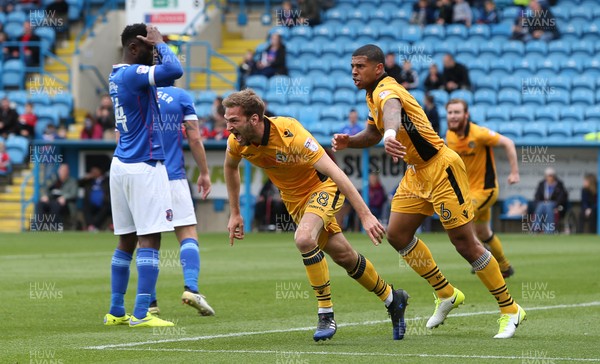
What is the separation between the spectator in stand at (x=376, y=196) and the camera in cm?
2731

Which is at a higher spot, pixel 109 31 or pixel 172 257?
pixel 109 31

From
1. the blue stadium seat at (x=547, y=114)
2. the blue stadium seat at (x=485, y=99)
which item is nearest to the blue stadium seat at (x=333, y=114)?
the blue stadium seat at (x=485, y=99)

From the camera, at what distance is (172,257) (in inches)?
747

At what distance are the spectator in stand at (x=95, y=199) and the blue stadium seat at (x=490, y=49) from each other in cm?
1001

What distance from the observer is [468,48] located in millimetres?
30656

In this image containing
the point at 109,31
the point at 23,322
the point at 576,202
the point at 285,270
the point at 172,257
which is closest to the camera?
the point at 23,322

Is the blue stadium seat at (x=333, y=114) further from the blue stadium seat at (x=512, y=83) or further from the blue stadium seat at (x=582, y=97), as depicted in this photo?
the blue stadium seat at (x=582, y=97)

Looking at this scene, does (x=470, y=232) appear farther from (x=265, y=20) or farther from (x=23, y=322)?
(x=265, y=20)

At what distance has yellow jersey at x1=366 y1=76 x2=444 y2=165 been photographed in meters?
9.74

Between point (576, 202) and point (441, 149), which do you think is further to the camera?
point (576, 202)

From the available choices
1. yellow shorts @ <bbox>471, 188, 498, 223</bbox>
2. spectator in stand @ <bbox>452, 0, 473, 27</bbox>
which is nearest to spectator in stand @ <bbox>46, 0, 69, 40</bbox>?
spectator in stand @ <bbox>452, 0, 473, 27</bbox>

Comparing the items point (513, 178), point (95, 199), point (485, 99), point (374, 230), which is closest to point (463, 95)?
point (485, 99)

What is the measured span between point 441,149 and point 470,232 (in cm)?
74

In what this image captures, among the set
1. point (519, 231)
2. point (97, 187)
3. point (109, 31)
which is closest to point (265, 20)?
point (109, 31)
